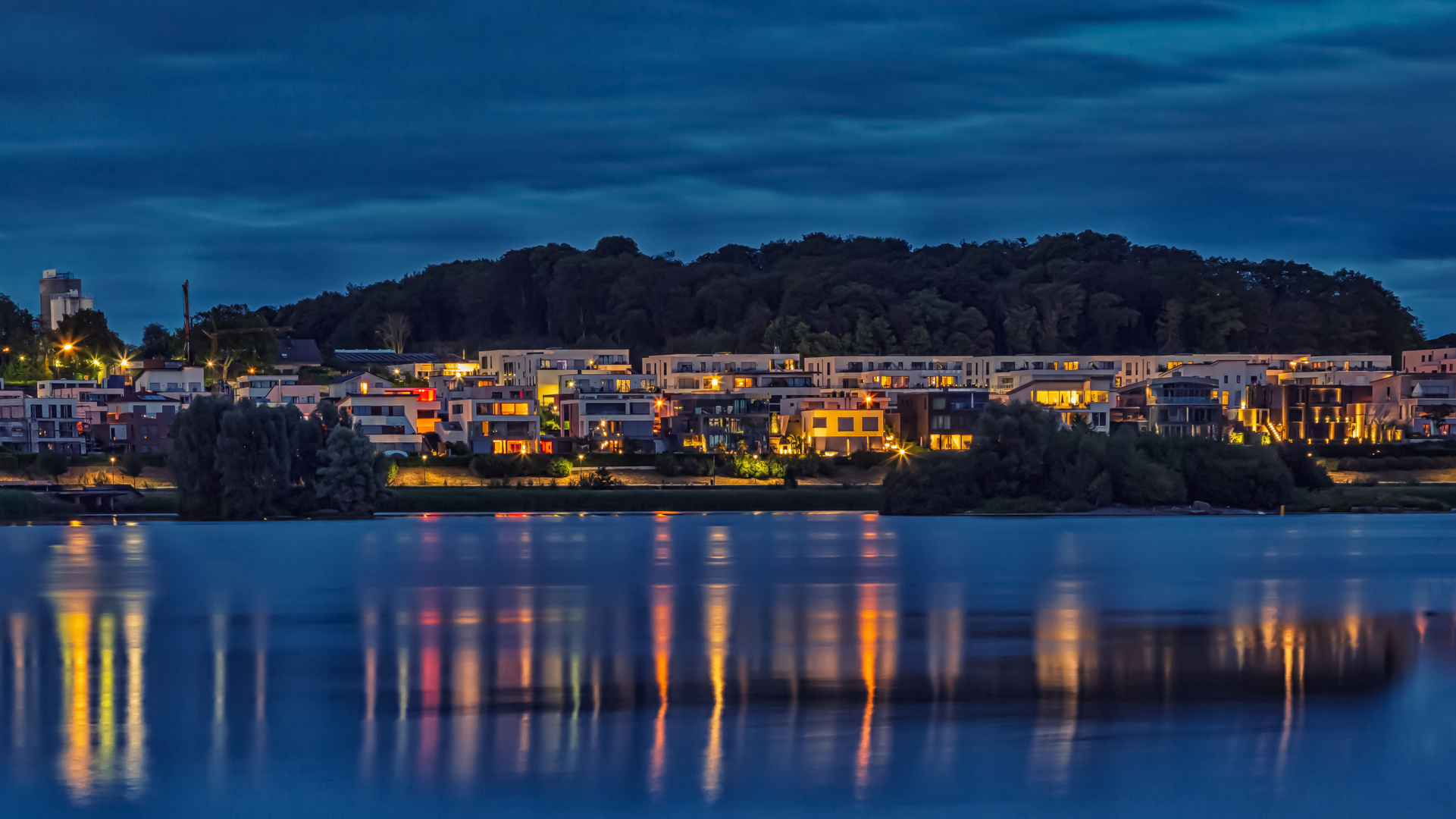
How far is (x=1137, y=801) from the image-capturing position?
12078mm

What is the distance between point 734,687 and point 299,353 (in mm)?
98568

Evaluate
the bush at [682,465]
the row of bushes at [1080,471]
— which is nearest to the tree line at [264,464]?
the bush at [682,465]

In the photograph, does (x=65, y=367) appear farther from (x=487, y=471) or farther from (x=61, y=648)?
(x=61, y=648)

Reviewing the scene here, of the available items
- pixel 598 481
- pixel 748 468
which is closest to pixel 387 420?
pixel 598 481

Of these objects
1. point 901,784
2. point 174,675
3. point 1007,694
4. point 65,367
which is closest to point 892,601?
point 1007,694

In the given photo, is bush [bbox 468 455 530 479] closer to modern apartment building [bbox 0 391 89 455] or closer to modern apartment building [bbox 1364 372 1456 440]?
modern apartment building [bbox 0 391 89 455]

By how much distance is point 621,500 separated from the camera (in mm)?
60188

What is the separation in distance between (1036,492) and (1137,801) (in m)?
41.4

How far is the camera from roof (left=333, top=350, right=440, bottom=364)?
353 ft

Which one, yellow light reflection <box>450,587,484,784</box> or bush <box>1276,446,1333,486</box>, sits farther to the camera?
bush <box>1276,446,1333,486</box>

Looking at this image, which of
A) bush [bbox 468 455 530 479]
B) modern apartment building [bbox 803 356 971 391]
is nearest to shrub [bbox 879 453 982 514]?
bush [bbox 468 455 530 479]

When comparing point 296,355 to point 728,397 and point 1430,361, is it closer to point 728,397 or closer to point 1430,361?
point 728,397

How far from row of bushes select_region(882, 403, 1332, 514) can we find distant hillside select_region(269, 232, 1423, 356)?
5440cm

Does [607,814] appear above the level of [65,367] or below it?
below
